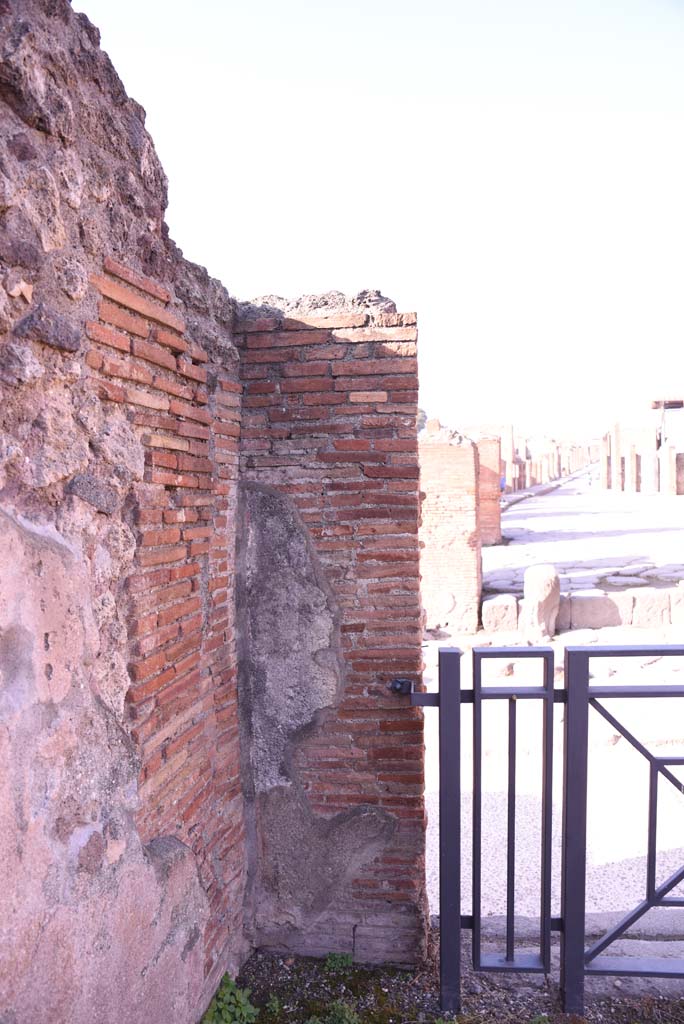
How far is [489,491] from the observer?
1407 centimetres

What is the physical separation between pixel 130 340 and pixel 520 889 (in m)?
3.57

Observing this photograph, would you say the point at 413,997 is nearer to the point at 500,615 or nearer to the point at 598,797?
the point at 598,797

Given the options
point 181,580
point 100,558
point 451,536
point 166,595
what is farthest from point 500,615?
point 100,558

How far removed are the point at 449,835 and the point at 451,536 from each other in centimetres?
739

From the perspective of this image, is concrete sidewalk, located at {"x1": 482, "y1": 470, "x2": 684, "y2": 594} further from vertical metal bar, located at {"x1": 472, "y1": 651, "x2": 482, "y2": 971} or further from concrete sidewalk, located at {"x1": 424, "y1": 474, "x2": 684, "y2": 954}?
vertical metal bar, located at {"x1": 472, "y1": 651, "x2": 482, "y2": 971}

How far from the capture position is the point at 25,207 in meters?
1.65

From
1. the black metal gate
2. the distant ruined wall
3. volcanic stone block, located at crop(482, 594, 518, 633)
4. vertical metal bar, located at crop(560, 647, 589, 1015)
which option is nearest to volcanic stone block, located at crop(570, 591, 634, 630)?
volcanic stone block, located at crop(482, 594, 518, 633)

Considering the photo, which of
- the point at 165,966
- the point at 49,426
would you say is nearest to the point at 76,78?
the point at 49,426

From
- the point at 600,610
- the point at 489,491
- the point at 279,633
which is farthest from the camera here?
the point at 489,491

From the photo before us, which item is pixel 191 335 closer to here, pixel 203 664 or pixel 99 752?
pixel 203 664

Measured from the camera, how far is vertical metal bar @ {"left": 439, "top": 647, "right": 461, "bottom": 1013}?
264 centimetres

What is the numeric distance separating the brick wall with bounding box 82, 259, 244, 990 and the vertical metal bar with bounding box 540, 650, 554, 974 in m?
1.23

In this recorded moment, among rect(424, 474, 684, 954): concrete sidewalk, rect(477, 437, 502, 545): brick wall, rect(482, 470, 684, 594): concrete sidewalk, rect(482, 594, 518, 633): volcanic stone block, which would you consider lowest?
rect(424, 474, 684, 954): concrete sidewalk

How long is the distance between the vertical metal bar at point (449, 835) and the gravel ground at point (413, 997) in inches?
4.7
